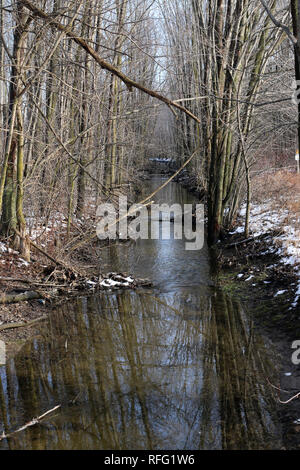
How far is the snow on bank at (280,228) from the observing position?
8328 mm

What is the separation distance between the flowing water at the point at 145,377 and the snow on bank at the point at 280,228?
1413 millimetres

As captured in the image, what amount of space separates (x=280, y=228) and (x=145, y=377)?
19.3ft

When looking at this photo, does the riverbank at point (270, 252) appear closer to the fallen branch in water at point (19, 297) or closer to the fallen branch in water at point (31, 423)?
the fallen branch in water at point (19, 297)

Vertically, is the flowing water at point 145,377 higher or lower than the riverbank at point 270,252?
lower

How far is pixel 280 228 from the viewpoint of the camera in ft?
32.6

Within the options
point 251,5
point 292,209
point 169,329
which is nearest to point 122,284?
point 169,329

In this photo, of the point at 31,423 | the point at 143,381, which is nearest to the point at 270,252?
the point at 143,381

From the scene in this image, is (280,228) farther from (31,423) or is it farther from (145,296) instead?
(31,423)

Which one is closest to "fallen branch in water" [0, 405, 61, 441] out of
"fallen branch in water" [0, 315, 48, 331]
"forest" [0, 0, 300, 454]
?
"forest" [0, 0, 300, 454]

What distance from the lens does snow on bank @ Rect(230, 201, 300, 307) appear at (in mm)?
8328

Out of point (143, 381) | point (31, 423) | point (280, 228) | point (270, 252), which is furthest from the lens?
point (280, 228)

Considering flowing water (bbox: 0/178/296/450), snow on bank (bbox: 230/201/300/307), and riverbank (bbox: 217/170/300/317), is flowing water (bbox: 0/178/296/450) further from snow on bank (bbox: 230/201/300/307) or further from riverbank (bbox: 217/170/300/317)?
snow on bank (bbox: 230/201/300/307)

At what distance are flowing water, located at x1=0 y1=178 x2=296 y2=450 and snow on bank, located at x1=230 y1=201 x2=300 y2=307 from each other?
1413 mm

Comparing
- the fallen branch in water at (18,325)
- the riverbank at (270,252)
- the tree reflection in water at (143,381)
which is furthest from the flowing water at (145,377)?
the riverbank at (270,252)
